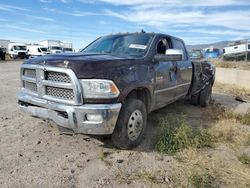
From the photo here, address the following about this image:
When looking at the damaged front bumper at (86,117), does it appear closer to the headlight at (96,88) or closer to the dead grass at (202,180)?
the headlight at (96,88)

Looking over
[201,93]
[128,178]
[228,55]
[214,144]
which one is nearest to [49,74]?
[128,178]

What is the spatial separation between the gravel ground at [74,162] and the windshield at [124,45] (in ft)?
4.91

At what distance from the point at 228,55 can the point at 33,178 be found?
33.7 m

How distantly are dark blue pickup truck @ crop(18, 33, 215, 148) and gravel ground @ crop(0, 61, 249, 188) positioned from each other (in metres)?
0.38

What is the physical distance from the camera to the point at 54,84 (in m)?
4.11

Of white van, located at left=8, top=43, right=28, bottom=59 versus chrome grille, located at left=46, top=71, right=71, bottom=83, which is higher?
white van, located at left=8, top=43, right=28, bottom=59

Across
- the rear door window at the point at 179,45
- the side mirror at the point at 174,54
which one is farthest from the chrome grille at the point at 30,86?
the rear door window at the point at 179,45

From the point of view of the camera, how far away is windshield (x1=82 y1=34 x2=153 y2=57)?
518cm

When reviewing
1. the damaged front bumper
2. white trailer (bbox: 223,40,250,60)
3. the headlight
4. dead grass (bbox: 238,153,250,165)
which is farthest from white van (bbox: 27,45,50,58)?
dead grass (bbox: 238,153,250,165)

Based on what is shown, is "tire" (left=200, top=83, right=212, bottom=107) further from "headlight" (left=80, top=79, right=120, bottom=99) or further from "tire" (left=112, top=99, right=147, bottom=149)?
"headlight" (left=80, top=79, right=120, bottom=99)

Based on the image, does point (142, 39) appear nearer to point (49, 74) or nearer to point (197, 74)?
point (49, 74)

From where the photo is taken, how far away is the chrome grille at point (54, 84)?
392cm

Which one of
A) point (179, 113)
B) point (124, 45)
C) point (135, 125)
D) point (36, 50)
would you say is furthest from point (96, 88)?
point (36, 50)

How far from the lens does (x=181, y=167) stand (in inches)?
159
